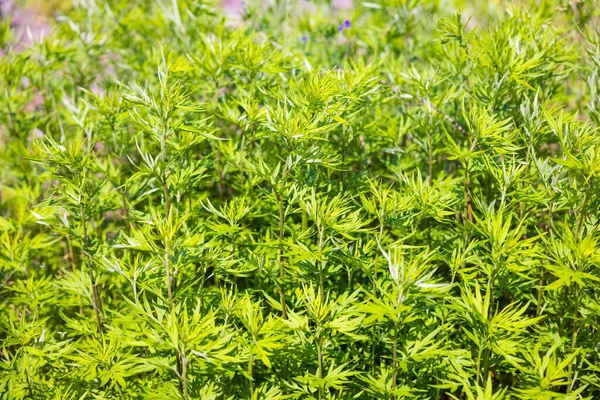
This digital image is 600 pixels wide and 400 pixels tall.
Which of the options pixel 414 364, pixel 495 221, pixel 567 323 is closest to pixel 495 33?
pixel 495 221

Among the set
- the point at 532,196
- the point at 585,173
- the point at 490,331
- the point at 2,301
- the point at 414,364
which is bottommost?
the point at 2,301

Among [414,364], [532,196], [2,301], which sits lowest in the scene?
[2,301]

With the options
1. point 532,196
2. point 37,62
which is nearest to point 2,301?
point 37,62

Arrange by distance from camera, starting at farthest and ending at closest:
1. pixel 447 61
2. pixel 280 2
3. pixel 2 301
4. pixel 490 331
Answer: pixel 280 2
pixel 447 61
pixel 2 301
pixel 490 331

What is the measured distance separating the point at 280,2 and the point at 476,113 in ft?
7.18

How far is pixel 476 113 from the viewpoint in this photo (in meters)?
1.76

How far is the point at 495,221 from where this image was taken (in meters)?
1.59

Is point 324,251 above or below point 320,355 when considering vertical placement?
above

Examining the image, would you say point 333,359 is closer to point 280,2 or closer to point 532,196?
point 532,196

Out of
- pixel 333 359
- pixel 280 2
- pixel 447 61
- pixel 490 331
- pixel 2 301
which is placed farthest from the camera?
pixel 280 2

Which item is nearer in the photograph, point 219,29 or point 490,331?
point 490,331

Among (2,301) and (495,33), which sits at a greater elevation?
(495,33)

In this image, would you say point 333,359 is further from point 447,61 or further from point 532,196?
point 447,61

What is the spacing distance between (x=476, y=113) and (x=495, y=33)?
58cm
